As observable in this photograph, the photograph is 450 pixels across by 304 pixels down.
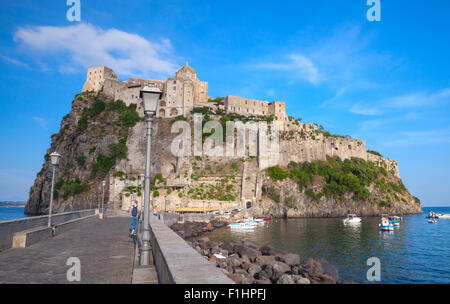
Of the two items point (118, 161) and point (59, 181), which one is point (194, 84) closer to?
point (118, 161)

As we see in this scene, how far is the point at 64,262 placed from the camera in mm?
7789

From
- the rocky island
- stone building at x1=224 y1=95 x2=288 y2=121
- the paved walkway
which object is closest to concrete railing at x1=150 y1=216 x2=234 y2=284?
the paved walkway

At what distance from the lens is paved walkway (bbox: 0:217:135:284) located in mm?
6242

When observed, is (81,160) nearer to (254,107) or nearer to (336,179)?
(254,107)

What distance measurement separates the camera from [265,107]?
75.3 metres

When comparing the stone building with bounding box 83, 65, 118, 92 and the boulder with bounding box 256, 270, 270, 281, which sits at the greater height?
the stone building with bounding box 83, 65, 118, 92

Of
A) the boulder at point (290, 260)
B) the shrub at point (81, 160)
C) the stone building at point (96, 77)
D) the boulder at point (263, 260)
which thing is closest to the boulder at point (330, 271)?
the boulder at point (290, 260)

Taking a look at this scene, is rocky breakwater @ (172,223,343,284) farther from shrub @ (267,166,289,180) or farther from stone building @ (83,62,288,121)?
stone building @ (83,62,288,121)

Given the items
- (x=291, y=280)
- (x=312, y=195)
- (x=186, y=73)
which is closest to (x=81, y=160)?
(x=186, y=73)

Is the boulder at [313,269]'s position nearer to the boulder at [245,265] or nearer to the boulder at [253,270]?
the boulder at [253,270]

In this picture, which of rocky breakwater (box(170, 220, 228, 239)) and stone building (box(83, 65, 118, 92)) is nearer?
rocky breakwater (box(170, 220, 228, 239))

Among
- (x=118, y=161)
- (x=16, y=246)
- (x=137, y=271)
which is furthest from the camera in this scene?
(x=118, y=161)
